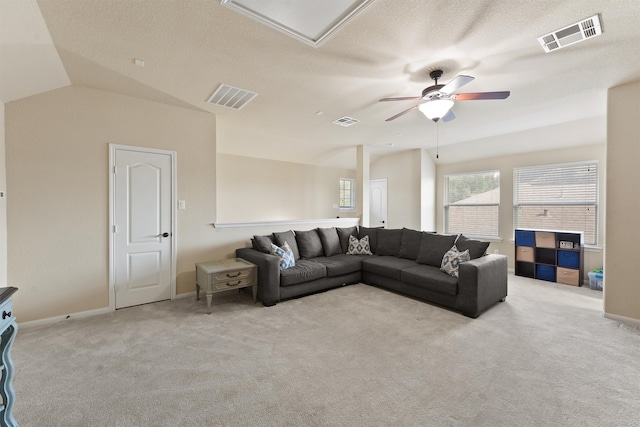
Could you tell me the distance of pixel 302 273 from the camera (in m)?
3.94

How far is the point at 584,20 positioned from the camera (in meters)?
2.10

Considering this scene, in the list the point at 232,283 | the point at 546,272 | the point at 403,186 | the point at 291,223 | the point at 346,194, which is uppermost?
the point at 403,186

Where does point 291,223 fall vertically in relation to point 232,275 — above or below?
above

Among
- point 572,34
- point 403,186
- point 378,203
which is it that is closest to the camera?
point 572,34

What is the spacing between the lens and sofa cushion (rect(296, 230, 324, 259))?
4.76 metres

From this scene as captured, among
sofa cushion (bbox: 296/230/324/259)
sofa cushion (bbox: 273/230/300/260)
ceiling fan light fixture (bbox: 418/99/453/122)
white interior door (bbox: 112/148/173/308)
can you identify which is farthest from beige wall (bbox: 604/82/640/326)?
white interior door (bbox: 112/148/173/308)

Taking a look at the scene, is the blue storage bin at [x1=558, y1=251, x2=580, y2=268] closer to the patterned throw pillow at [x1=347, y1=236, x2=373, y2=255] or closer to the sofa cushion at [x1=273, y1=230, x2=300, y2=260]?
the patterned throw pillow at [x1=347, y1=236, x2=373, y2=255]

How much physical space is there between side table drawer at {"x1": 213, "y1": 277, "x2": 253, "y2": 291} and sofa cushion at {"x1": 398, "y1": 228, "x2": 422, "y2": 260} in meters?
2.65

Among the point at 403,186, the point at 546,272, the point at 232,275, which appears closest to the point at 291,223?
the point at 232,275

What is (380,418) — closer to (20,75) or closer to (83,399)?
(83,399)

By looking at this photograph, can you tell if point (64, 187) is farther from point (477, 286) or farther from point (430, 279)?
point (477, 286)

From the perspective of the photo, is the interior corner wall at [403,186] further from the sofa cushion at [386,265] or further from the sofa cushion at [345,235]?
the sofa cushion at [386,265]

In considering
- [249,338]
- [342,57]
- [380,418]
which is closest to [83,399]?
[249,338]

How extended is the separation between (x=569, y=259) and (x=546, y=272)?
428 mm
